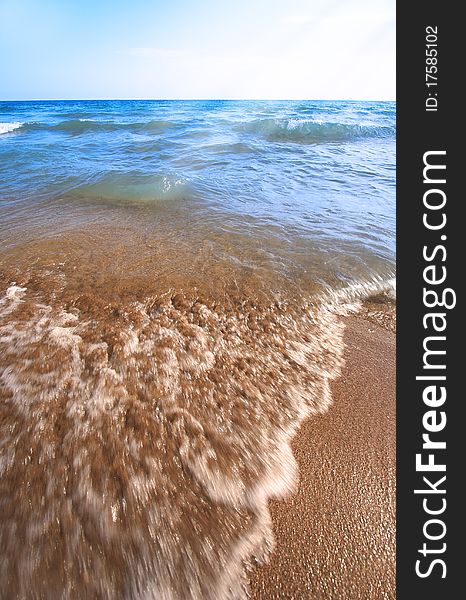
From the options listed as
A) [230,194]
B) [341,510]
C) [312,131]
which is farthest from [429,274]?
[312,131]

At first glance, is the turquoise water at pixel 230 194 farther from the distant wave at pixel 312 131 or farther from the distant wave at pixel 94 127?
the distant wave at pixel 94 127

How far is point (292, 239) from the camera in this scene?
441 cm

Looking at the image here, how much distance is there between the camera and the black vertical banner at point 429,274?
57.1 inches

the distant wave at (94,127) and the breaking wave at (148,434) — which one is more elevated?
the distant wave at (94,127)

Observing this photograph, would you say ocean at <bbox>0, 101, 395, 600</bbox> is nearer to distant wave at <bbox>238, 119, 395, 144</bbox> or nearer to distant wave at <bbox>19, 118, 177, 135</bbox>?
distant wave at <bbox>238, 119, 395, 144</bbox>

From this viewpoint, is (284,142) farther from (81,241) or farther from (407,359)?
(407,359)

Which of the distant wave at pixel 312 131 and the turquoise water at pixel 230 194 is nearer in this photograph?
the turquoise water at pixel 230 194

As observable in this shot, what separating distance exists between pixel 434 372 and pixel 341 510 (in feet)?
2.93

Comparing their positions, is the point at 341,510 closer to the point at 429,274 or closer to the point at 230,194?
the point at 429,274

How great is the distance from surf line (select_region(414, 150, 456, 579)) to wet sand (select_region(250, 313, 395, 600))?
0.20m

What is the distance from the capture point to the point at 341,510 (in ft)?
5.20

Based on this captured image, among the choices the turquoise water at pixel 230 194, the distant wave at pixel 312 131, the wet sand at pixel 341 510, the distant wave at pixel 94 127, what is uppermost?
the distant wave at pixel 94 127

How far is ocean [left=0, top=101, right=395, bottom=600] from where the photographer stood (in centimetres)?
143

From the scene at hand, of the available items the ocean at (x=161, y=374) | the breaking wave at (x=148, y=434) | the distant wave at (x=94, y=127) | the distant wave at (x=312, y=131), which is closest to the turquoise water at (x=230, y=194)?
the ocean at (x=161, y=374)
